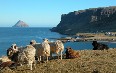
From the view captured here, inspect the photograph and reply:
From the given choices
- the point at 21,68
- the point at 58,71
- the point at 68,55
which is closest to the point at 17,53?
the point at 21,68

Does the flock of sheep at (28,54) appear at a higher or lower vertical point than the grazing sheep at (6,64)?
higher

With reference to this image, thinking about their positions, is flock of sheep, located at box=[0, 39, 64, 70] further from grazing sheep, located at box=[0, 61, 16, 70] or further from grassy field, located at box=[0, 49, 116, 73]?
grassy field, located at box=[0, 49, 116, 73]

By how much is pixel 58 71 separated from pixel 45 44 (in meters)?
3.60

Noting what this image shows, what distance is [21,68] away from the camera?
21.8 meters

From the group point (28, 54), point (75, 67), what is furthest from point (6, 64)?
point (75, 67)

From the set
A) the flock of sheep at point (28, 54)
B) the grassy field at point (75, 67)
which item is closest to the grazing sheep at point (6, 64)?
the flock of sheep at point (28, 54)

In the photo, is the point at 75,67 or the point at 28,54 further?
the point at 75,67

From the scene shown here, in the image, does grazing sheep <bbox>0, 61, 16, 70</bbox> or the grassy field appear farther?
grazing sheep <bbox>0, 61, 16, 70</bbox>

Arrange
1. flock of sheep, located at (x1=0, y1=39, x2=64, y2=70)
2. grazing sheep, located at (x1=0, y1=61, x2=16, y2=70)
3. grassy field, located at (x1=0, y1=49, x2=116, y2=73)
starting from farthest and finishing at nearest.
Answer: grazing sheep, located at (x1=0, y1=61, x2=16, y2=70) → flock of sheep, located at (x1=0, y1=39, x2=64, y2=70) → grassy field, located at (x1=0, y1=49, x2=116, y2=73)

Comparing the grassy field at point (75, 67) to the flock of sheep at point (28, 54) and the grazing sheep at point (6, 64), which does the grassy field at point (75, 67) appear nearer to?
the grazing sheep at point (6, 64)

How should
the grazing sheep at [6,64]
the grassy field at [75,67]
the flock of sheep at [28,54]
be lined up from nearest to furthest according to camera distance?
the grassy field at [75,67], the flock of sheep at [28,54], the grazing sheep at [6,64]

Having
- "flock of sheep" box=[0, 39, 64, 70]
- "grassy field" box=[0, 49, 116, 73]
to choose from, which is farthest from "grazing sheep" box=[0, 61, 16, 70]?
"grassy field" box=[0, 49, 116, 73]

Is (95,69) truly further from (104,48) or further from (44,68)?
(104,48)

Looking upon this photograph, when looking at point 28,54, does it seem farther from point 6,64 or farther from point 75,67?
point 75,67
